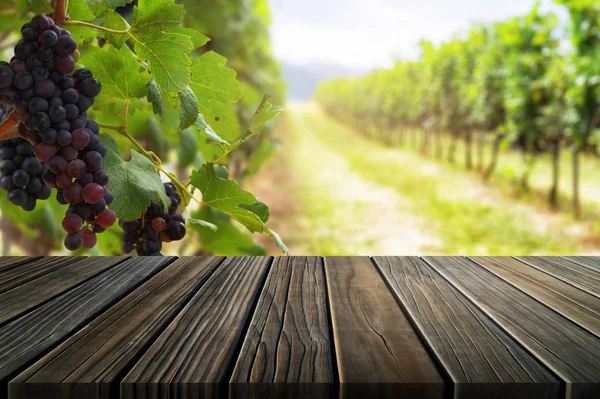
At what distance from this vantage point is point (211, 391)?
2.49 ft

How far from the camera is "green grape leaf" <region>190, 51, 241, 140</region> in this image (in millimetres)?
1001

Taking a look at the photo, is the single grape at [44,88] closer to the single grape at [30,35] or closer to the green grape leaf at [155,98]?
the single grape at [30,35]

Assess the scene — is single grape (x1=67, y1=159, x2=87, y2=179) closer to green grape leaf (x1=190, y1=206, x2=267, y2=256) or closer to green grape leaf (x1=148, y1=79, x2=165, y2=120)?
green grape leaf (x1=148, y1=79, x2=165, y2=120)

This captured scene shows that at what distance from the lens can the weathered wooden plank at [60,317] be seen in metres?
0.86

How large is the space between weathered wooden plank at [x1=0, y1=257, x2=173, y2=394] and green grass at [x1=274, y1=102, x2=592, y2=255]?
→ 8.71 m

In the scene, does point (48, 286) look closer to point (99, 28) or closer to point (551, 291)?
point (99, 28)

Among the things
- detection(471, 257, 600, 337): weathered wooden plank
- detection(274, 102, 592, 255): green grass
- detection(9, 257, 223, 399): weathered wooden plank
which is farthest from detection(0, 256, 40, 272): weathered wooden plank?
detection(274, 102, 592, 255): green grass

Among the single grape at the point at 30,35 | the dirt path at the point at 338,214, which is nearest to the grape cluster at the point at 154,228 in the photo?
the single grape at the point at 30,35

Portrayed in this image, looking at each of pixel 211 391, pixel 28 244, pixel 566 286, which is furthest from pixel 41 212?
pixel 566 286

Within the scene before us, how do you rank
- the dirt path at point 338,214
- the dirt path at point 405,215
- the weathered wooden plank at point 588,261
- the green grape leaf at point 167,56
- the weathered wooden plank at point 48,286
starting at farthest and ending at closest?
the dirt path at point 338,214 < the dirt path at point 405,215 < the weathered wooden plank at point 588,261 < the weathered wooden plank at point 48,286 < the green grape leaf at point 167,56

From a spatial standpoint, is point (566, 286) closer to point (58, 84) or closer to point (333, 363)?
point (333, 363)

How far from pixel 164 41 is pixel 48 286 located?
668mm

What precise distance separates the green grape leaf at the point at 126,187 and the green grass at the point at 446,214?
9109 mm

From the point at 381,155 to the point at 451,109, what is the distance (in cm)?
494
